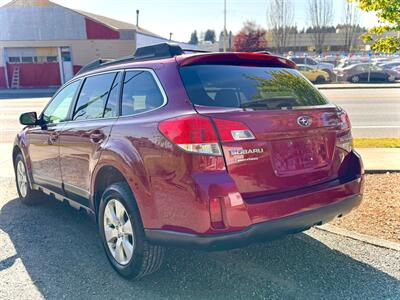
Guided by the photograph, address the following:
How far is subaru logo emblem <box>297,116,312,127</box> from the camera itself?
2.87 m

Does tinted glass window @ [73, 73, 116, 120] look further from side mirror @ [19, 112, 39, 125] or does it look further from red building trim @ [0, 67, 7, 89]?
red building trim @ [0, 67, 7, 89]

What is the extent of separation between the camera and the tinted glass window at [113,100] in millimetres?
3379

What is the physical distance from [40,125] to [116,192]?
7.18 feet

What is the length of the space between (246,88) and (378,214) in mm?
2494

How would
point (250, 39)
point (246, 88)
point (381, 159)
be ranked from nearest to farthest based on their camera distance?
point (246, 88) < point (381, 159) < point (250, 39)

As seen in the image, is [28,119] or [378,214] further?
[28,119]

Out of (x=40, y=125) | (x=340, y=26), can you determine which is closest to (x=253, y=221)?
(x=40, y=125)

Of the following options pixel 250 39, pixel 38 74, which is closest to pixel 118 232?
pixel 38 74

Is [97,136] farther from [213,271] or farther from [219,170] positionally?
[213,271]

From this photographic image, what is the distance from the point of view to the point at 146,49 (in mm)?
3404

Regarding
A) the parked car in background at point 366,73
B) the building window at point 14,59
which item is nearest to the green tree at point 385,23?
the parked car in background at point 366,73

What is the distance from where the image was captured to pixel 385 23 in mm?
4949

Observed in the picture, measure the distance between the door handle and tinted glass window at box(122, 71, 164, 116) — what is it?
297mm

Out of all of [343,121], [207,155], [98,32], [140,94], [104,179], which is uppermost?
[98,32]
